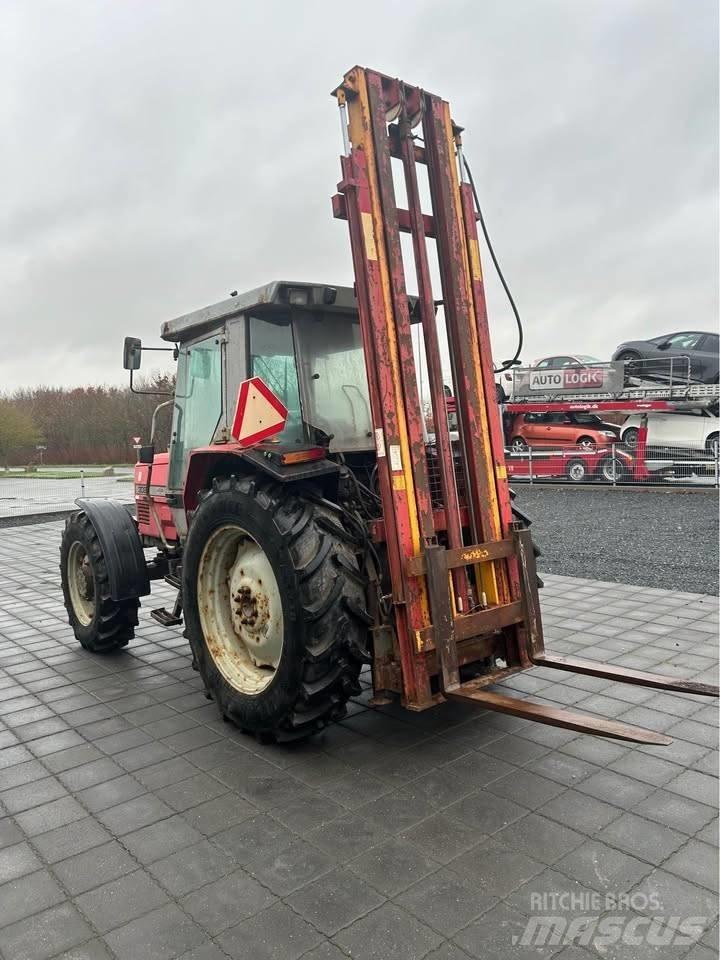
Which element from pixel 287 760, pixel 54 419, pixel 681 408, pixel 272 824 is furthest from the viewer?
pixel 54 419

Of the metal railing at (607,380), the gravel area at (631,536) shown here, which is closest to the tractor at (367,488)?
the gravel area at (631,536)

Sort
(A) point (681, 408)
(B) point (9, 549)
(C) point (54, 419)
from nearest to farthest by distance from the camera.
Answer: (B) point (9, 549)
(A) point (681, 408)
(C) point (54, 419)

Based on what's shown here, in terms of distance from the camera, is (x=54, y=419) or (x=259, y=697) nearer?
(x=259, y=697)

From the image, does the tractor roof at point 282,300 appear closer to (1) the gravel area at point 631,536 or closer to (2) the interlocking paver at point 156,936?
(2) the interlocking paver at point 156,936

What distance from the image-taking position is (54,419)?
43625mm

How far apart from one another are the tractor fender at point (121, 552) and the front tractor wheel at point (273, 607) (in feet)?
3.85

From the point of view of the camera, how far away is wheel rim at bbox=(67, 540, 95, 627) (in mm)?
5434

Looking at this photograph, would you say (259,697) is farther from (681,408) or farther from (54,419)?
(54,419)

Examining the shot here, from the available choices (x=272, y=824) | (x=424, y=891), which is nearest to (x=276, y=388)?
(x=272, y=824)

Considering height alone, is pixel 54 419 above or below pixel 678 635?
above

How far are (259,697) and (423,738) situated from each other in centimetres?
91

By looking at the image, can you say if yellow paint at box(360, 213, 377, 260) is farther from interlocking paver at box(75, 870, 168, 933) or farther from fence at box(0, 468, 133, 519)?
fence at box(0, 468, 133, 519)

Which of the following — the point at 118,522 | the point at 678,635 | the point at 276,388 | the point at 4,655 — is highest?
the point at 276,388

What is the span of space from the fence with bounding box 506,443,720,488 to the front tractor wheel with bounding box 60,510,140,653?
43.6 ft
